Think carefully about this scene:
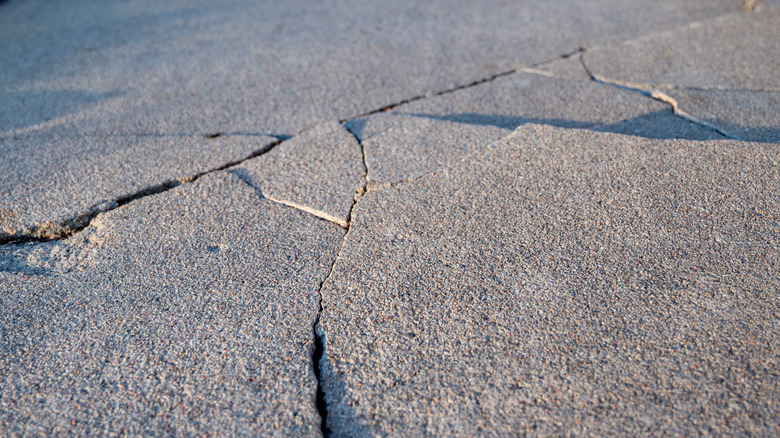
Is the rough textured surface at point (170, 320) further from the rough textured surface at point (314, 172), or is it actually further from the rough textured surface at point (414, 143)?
the rough textured surface at point (414, 143)

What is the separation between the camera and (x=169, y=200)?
262 cm

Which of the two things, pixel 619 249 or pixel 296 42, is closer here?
pixel 619 249

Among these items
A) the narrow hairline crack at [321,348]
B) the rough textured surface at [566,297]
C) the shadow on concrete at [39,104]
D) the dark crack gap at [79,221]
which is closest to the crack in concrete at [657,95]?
the rough textured surface at [566,297]

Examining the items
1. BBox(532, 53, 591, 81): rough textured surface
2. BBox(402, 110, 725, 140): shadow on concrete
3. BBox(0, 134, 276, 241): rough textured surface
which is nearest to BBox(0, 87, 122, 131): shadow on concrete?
BBox(0, 134, 276, 241): rough textured surface

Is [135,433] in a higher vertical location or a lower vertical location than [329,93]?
lower

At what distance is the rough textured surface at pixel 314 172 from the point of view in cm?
257

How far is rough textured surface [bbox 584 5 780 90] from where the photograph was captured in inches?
143

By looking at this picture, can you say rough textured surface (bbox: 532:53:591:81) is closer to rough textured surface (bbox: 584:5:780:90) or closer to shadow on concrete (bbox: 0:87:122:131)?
rough textured surface (bbox: 584:5:780:90)

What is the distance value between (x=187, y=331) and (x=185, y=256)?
438 mm

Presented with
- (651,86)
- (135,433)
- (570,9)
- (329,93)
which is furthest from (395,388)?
(570,9)

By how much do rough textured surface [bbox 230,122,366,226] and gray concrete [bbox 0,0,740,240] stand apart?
0.23 metres

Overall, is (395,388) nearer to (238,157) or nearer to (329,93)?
(238,157)

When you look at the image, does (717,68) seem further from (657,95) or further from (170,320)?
(170,320)

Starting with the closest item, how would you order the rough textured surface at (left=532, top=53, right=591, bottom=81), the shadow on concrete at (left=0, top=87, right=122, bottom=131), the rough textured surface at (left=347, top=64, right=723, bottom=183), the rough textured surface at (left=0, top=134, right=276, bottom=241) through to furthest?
the rough textured surface at (left=0, top=134, right=276, bottom=241)
the rough textured surface at (left=347, top=64, right=723, bottom=183)
the shadow on concrete at (left=0, top=87, right=122, bottom=131)
the rough textured surface at (left=532, top=53, right=591, bottom=81)
